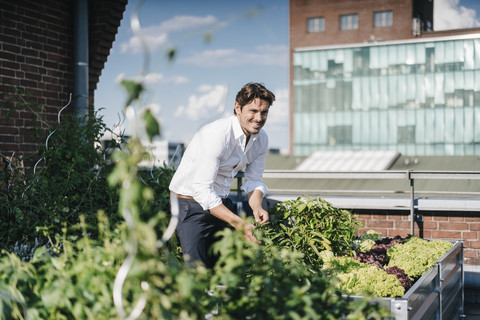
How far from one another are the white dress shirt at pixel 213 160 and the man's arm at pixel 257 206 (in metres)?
0.23

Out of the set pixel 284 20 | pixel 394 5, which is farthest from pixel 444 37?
pixel 284 20

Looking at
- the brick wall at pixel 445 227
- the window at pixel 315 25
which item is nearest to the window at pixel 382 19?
the window at pixel 315 25

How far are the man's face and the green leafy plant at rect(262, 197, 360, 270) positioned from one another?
81 centimetres

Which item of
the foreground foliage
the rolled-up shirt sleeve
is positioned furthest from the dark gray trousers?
the foreground foliage

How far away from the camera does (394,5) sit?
46.4m

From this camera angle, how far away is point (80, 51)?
5.80m

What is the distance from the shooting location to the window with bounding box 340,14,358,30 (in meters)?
48.2

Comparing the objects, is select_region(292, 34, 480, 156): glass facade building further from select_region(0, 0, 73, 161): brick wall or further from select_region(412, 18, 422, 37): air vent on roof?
select_region(0, 0, 73, 161): brick wall

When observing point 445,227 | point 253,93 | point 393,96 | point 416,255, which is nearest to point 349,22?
point 393,96

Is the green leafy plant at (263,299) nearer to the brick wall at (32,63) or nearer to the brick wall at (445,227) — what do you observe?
the brick wall at (32,63)

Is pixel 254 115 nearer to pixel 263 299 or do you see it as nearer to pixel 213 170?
pixel 213 170

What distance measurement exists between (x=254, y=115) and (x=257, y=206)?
731 millimetres

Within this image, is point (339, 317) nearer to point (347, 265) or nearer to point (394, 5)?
point (347, 265)

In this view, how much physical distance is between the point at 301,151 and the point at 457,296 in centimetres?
4758
